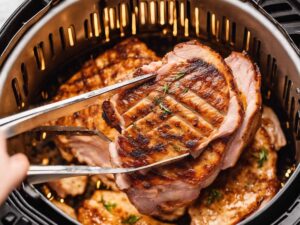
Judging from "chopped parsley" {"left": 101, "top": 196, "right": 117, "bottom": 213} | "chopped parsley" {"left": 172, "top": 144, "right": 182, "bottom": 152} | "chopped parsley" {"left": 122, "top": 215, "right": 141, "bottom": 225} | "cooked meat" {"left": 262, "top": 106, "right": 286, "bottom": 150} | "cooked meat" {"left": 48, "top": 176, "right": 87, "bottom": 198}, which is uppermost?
"chopped parsley" {"left": 172, "top": 144, "right": 182, "bottom": 152}

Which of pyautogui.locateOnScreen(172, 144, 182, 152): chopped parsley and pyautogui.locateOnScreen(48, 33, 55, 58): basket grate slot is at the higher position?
pyautogui.locateOnScreen(48, 33, 55, 58): basket grate slot

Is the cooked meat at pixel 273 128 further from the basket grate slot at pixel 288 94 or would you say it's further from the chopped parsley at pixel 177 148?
the chopped parsley at pixel 177 148

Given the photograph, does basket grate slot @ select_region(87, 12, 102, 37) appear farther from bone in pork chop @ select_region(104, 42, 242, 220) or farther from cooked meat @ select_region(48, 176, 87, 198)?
cooked meat @ select_region(48, 176, 87, 198)

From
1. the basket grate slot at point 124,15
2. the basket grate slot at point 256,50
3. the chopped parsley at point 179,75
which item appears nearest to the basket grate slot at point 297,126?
the basket grate slot at point 256,50

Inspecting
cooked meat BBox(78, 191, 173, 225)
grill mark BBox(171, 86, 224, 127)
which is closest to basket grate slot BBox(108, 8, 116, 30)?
grill mark BBox(171, 86, 224, 127)

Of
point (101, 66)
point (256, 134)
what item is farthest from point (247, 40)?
point (101, 66)

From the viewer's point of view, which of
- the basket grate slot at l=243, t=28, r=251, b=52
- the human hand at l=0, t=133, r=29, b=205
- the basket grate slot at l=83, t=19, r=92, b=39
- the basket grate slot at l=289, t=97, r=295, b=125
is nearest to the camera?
the human hand at l=0, t=133, r=29, b=205
